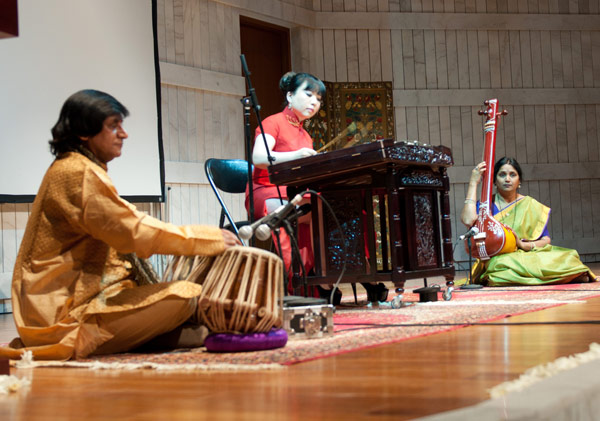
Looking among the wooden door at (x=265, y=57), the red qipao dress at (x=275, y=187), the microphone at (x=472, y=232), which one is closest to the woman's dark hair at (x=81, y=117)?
the red qipao dress at (x=275, y=187)

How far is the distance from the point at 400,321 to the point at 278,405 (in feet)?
5.43

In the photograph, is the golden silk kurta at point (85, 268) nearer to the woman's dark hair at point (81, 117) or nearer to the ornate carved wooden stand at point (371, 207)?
the woman's dark hair at point (81, 117)

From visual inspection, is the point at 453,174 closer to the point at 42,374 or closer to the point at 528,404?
the point at 42,374

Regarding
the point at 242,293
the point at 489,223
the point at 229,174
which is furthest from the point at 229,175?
the point at 242,293

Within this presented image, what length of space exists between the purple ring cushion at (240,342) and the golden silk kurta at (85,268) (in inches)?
5.3

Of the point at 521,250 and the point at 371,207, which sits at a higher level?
the point at 371,207

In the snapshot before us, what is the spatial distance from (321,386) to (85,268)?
3.68 ft

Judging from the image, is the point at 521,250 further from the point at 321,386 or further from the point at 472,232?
the point at 321,386

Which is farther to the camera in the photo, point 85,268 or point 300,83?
point 300,83

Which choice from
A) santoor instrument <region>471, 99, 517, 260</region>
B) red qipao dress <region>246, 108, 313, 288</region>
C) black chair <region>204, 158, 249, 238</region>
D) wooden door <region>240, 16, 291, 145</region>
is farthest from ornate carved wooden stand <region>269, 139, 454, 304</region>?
wooden door <region>240, 16, 291, 145</region>

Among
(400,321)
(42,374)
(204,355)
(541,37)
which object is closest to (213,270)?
(204,355)

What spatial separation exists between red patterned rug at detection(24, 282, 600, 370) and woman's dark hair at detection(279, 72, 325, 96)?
123cm

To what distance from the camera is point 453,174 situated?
8273 millimetres

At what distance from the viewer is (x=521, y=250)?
5.48 m
